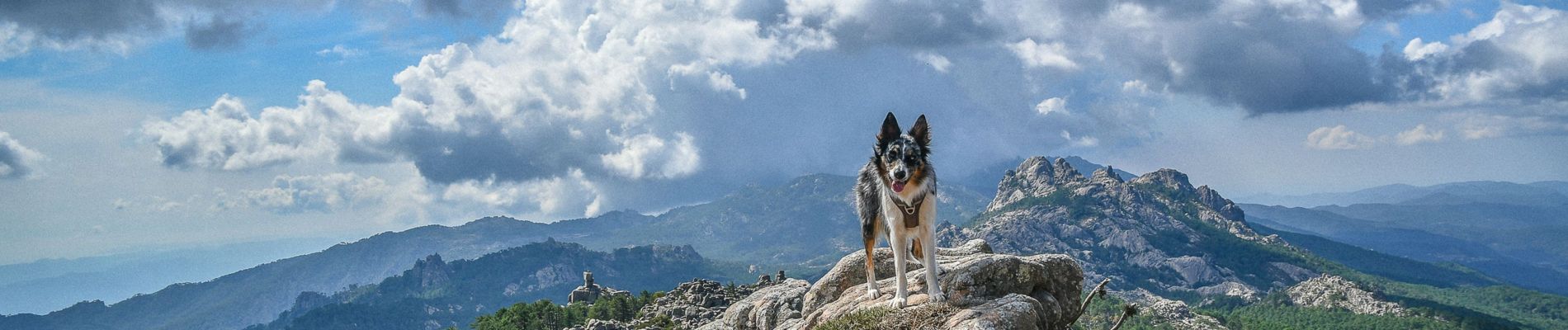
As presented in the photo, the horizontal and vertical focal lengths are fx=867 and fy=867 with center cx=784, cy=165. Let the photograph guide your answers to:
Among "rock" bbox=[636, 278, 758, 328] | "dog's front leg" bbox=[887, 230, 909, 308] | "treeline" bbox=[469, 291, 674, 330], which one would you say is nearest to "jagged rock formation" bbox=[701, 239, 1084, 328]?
"dog's front leg" bbox=[887, 230, 909, 308]

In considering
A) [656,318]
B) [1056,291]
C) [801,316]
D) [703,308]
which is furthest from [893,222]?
[656,318]

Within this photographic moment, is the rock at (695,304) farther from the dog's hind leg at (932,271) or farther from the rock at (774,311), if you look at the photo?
the dog's hind leg at (932,271)

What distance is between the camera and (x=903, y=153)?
14.2m

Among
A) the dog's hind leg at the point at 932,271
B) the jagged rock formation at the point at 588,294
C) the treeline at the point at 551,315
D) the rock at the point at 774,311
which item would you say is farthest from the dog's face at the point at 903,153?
the jagged rock formation at the point at 588,294

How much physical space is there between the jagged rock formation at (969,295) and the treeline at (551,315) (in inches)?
4051

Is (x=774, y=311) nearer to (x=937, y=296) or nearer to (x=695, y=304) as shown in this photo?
(x=937, y=296)

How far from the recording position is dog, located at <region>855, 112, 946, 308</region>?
14234 mm

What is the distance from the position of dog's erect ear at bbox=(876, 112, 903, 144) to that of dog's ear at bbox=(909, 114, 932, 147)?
0.81 ft

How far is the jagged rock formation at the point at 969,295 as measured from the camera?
45.3ft

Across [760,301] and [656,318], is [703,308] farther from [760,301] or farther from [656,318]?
[760,301]

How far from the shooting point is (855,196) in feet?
56.9

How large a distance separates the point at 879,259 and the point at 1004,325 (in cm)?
717

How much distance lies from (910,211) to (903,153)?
1229 mm

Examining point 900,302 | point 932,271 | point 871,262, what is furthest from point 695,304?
point 932,271
